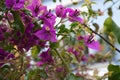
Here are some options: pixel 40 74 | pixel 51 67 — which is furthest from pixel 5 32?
pixel 51 67

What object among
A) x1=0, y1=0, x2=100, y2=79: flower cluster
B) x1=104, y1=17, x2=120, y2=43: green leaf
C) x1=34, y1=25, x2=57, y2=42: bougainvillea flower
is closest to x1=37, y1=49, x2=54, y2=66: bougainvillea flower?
x1=0, y1=0, x2=100, y2=79: flower cluster

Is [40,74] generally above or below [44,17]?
below

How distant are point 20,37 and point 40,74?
0.14 metres

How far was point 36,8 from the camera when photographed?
74 cm

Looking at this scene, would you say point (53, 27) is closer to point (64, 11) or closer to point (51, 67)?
point (64, 11)

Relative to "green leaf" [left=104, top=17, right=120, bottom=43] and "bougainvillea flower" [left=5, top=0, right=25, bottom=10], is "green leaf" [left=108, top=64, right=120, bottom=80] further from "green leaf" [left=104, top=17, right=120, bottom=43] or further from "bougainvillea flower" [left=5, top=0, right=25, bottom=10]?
"bougainvillea flower" [left=5, top=0, right=25, bottom=10]

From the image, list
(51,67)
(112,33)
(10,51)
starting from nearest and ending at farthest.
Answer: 1. (10,51)
2. (51,67)
3. (112,33)

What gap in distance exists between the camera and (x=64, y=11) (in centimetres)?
80

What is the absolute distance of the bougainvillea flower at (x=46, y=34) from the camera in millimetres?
706

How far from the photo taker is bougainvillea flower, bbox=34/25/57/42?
0.71 meters

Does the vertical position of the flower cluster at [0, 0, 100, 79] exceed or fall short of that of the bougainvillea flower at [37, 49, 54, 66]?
it exceeds it

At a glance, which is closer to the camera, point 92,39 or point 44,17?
point 44,17

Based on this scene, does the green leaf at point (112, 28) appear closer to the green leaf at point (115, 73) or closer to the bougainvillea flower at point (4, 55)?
the green leaf at point (115, 73)

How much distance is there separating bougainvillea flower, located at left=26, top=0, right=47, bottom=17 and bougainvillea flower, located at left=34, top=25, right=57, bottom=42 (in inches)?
1.6
